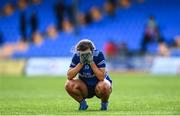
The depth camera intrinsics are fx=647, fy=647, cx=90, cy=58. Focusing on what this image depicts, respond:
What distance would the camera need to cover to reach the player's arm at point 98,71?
12891 mm

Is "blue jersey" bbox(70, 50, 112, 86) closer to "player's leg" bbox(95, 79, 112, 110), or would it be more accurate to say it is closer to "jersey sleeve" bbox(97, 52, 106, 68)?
"jersey sleeve" bbox(97, 52, 106, 68)

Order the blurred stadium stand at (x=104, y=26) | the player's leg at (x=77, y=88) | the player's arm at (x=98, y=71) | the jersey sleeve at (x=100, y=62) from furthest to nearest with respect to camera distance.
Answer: the blurred stadium stand at (x=104, y=26), the player's leg at (x=77, y=88), the jersey sleeve at (x=100, y=62), the player's arm at (x=98, y=71)

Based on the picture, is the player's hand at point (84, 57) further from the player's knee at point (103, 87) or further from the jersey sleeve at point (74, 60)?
the player's knee at point (103, 87)

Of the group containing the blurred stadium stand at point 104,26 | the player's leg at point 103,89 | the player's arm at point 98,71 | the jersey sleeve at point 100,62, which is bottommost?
the player's leg at point 103,89

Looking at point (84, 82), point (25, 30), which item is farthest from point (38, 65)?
point (84, 82)

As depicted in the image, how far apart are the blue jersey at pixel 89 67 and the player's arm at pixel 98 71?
10 cm

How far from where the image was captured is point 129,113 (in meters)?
12.3

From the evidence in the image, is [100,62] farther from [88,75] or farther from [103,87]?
[103,87]

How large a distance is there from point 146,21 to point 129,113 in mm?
30097

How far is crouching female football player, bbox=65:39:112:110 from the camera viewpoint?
42.0ft

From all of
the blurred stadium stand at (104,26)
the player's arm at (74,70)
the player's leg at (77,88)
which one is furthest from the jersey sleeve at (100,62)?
the blurred stadium stand at (104,26)

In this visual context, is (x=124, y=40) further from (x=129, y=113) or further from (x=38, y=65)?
(x=129, y=113)

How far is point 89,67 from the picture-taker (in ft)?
42.8

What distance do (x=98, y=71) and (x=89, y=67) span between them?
221 mm
